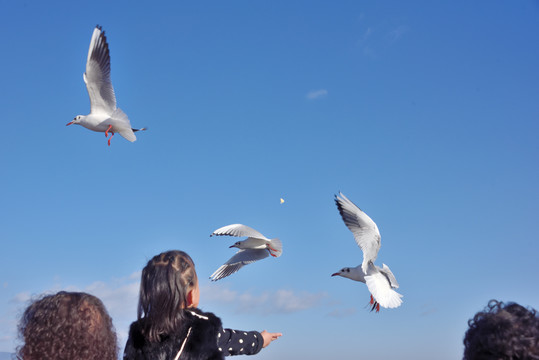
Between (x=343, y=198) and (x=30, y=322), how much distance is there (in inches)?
270

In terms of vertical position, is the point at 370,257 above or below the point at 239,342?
above

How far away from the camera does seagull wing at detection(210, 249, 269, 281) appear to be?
9609 mm

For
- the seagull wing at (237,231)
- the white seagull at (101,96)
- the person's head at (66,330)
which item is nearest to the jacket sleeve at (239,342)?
the person's head at (66,330)

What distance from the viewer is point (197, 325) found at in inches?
114

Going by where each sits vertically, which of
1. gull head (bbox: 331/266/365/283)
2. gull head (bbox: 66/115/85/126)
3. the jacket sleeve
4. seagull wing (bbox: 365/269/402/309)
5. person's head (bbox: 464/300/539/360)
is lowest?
person's head (bbox: 464/300/539/360)

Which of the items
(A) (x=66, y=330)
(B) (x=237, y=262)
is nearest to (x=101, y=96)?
(B) (x=237, y=262)

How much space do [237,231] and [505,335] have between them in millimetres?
7027

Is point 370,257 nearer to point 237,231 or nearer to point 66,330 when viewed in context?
point 237,231

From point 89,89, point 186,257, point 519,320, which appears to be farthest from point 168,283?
point 89,89

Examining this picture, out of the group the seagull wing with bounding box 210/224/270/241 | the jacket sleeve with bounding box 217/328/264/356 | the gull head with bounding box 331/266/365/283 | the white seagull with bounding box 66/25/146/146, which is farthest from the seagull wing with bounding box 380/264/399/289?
the jacket sleeve with bounding box 217/328/264/356

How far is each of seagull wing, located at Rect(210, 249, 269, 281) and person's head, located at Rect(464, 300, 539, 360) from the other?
8.06 meters

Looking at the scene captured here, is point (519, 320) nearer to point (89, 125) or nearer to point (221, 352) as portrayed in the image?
point (221, 352)

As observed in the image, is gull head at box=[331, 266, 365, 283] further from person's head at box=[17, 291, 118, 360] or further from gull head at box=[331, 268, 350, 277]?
person's head at box=[17, 291, 118, 360]

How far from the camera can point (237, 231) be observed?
8484 millimetres
